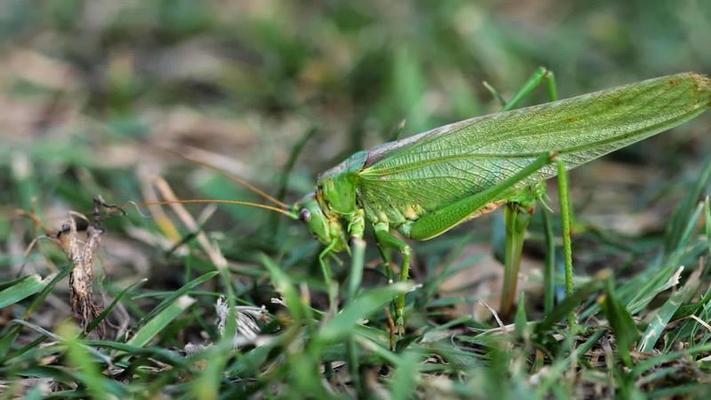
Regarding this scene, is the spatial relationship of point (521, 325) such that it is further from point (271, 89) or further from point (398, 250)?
point (271, 89)

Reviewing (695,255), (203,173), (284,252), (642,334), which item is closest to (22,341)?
(284,252)

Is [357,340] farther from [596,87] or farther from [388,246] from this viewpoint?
[596,87]

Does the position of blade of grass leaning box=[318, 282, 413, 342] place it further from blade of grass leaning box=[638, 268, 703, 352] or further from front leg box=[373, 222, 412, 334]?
blade of grass leaning box=[638, 268, 703, 352]

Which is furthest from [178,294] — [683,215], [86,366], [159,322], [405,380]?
[683,215]

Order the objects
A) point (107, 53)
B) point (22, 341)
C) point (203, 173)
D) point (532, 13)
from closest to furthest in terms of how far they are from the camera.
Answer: point (22, 341) < point (203, 173) < point (107, 53) < point (532, 13)

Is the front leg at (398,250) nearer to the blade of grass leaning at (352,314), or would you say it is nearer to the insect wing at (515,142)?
the insect wing at (515,142)
